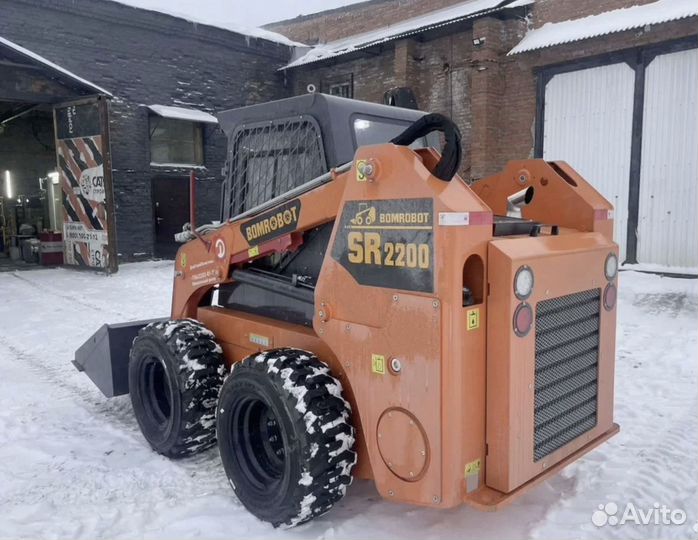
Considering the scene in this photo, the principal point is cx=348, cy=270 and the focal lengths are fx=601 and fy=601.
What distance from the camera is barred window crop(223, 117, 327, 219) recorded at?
10.7ft

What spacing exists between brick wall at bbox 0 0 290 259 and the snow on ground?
9077 mm

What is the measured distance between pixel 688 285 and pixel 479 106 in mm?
5252

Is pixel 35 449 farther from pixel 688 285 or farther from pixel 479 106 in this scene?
pixel 479 106

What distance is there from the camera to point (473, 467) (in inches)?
97.7

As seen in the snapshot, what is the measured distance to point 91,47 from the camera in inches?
531

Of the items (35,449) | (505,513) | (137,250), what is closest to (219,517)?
(505,513)

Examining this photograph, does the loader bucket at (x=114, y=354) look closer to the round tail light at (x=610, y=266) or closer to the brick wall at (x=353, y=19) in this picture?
the round tail light at (x=610, y=266)

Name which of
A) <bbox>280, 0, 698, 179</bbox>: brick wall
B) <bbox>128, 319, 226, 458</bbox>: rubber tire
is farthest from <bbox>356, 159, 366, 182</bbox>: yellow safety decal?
<bbox>280, 0, 698, 179</bbox>: brick wall

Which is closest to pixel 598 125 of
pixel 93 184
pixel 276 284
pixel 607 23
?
pixel 607 23

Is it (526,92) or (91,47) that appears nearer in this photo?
(526,92)

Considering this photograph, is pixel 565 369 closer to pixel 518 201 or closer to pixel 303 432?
pixel 518 201

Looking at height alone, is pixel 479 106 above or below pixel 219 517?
above

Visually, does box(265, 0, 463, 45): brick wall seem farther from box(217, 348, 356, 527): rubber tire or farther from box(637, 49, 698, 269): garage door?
box(217, 348, 356, 527): rubber tire

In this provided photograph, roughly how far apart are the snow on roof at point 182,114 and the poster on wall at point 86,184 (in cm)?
207
